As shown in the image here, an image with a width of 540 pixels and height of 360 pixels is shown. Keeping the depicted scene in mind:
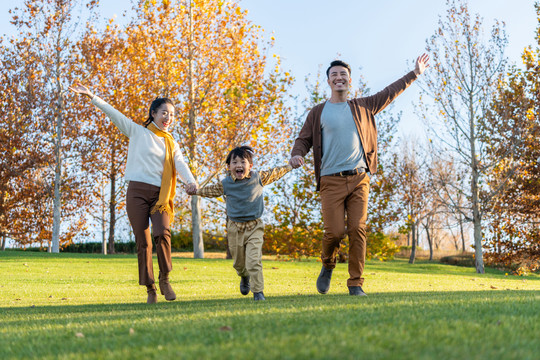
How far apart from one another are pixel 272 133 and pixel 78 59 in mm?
9916

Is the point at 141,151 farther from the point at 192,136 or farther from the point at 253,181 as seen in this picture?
the point at 192,136

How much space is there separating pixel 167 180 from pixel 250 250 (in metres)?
1.35

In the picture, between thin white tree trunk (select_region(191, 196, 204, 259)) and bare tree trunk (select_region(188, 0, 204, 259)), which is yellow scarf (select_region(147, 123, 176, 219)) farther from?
thin white tree trunk (select_region(191, 196, 204, 259))

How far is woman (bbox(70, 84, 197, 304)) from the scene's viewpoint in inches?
238

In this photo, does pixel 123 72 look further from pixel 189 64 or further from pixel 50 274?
pixel 50 274

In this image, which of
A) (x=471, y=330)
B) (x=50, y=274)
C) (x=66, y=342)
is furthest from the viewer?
(x=50, y=274)

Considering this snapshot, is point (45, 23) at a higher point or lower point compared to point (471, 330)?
higher

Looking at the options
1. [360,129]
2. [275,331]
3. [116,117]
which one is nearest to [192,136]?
[116,117]

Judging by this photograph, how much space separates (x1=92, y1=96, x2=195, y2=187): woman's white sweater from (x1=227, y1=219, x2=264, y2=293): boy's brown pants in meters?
0.91

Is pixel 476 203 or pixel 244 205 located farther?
pixel 476 203

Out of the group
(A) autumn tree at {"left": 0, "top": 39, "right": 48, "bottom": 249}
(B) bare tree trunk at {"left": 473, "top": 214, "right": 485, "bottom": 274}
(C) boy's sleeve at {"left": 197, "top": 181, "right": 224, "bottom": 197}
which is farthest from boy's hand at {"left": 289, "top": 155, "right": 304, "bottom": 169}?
(A) autumn tree at {"left": 0, "top": 39, "right": 48, "bottom": 249}

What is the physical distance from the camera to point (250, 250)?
20.2ft

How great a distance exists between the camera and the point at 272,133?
22688 mm

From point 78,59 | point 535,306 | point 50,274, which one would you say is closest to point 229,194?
point 535,306
